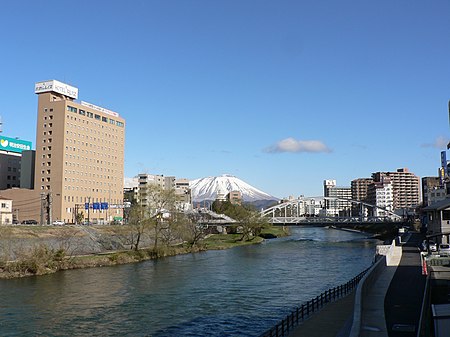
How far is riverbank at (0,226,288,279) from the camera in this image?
49.1 metres

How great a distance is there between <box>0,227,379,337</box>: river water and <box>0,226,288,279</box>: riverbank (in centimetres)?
236

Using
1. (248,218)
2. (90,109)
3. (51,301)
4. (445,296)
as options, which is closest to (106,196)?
(90,109)

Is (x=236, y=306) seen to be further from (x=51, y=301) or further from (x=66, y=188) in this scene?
(x=66, y=188)

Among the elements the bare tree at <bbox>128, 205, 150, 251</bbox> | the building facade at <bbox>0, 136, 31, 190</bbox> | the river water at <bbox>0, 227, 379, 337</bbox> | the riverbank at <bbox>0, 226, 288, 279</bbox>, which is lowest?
the river water at <bbox>0, 227, 379, 337</bbox>

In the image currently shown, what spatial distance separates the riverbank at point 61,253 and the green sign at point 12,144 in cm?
6707

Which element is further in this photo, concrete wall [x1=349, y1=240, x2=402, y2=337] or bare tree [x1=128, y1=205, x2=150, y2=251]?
bare tree [x1=128, y1=205, x2=150, y2=251]

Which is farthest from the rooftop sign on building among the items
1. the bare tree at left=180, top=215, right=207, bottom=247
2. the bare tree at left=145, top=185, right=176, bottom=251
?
the bare tree at left=180, top=215, right=207, bottom=247

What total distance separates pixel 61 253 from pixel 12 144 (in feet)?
317

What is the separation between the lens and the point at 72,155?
121m

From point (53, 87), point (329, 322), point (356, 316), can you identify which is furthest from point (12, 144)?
point (356, 316)

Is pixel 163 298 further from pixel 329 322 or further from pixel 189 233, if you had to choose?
pixel 189 233

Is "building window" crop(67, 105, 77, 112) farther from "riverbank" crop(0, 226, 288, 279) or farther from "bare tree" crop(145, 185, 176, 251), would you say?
"bare tree" crop(145, 185, 176, 251)

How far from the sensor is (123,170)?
481 feet

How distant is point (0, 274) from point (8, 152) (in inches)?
3954
